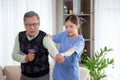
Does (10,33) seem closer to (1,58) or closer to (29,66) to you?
(1,58)

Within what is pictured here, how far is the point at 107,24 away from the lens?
13.4 ft

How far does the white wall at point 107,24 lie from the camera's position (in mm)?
4055

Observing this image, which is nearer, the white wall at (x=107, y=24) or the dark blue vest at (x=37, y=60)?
the dark blue vest at (x=37, y=60)

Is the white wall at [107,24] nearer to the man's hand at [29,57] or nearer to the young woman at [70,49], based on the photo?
the young woman at [70,49]

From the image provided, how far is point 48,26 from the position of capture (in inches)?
156

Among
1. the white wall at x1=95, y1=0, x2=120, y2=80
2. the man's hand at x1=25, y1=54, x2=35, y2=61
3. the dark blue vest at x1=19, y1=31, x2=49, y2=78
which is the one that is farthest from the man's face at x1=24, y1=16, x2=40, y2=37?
the white wall at x1=95, y1=0, x2=120, y2=80

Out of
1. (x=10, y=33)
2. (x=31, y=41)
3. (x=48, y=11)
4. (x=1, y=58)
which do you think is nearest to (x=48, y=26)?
(x=48, y=11)

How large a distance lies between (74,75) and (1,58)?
165 cm

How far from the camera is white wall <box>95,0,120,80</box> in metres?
4.05

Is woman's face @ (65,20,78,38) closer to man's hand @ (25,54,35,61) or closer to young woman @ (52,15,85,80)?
young woman @ (52,15,85,80)

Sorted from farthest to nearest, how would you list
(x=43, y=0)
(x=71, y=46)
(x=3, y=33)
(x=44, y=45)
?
(x=43, y=0), (x=3, y=33), (x=71, y=46), (x=44, y=45)

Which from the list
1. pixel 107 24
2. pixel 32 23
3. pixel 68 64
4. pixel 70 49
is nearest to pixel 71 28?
pixel 70 49

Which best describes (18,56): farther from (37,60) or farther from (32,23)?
(32,23)

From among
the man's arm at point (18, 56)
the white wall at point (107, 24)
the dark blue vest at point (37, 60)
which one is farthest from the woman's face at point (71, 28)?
the white wall at point (107, 24)
